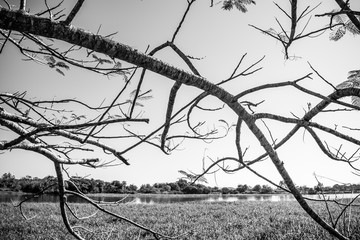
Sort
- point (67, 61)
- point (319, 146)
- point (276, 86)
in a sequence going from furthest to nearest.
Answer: point (67, 61) < point (319, 146) < point (276, 86)

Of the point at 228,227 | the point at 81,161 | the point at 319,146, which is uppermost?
the point at 319,146

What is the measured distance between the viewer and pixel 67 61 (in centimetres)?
151

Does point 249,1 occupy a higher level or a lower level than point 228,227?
higher

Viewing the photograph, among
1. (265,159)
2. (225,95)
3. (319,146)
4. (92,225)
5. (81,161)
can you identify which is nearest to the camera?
(225,95)

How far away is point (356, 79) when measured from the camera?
3.57 ft

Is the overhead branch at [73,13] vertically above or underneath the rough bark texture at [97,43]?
above

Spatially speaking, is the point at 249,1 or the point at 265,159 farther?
the point at 265,159

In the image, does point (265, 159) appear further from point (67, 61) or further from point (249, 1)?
point (67, 61)

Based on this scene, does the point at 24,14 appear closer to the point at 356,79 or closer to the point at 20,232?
the point at 356,79

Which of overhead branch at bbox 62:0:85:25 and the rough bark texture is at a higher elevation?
overhead branch at bbox 62:0:85:25

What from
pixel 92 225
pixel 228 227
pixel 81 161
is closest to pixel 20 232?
pixel 92 225

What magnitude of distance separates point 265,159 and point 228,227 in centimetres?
1039

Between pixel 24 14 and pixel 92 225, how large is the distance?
14313 mm

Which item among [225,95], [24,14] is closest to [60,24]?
[24,14]
